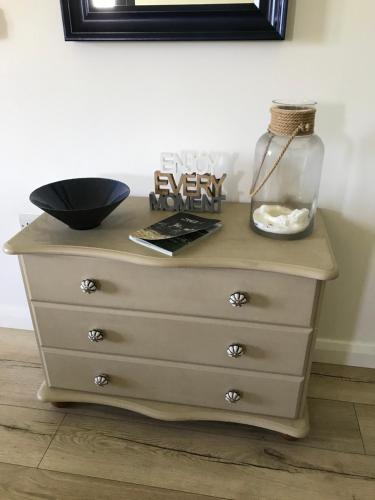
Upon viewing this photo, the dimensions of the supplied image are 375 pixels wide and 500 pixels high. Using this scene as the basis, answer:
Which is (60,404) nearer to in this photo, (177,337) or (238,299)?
(177,337)

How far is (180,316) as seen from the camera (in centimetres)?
126

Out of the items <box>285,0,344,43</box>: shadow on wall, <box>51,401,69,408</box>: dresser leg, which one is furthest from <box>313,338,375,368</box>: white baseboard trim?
<box>285,0,344,43</box>: shadow on wall

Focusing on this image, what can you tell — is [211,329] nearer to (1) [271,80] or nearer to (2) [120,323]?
(2) [120,323]

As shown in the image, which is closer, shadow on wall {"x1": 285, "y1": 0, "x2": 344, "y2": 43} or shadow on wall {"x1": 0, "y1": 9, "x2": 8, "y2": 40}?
shadow on wall {"x1": 285, "y1": 0, "x2": 344, "y2": 43}

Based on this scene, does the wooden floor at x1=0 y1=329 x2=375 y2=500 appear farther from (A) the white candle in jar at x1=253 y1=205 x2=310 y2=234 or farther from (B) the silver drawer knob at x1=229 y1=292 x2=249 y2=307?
(A) the white candle in jar at x1=253 y1=205 x2=310 y2=234

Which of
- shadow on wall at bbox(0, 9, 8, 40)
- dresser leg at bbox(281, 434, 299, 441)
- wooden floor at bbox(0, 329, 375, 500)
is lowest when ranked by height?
wooden floor at bbox(0, 329, 375, 500)

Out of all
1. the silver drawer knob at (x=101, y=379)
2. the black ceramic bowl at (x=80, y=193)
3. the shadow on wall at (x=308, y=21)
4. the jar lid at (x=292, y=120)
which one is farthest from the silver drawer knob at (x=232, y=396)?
the shadow on wall at (x=308, y=21)

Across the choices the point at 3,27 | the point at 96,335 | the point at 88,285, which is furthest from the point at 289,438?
the point at 3,27

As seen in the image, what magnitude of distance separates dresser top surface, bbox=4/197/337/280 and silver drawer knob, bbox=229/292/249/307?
9 centimetres

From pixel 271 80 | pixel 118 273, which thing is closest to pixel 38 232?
pixel 118 273

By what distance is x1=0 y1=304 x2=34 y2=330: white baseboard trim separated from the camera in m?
1.92

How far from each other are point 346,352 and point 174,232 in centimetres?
97

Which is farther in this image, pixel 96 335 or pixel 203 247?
pixel 96 335

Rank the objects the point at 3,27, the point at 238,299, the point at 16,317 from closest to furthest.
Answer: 1. the point at 238,299
2. the point at 3,27
3. the point at 16,317
